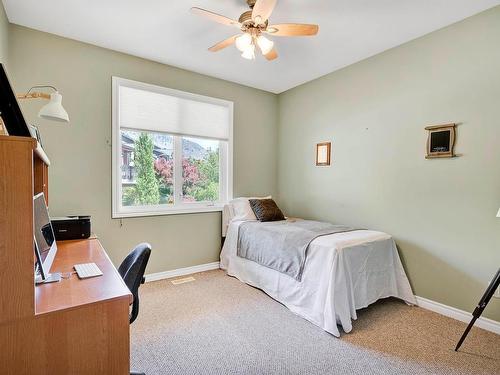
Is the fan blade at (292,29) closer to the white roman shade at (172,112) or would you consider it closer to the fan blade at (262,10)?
the fan blade at (262,10)

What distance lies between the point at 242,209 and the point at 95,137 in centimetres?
191

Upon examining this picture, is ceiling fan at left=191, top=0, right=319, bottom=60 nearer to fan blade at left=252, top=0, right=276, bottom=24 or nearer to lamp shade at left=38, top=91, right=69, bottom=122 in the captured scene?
fan blade at left=252, top=0, right=276, bottom=24

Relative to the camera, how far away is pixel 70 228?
7.93ft

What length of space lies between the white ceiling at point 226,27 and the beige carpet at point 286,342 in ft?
8.65

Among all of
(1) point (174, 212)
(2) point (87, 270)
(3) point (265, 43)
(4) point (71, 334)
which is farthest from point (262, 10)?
(1) point (174, 212)

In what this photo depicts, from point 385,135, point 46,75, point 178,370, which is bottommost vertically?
point 178,370

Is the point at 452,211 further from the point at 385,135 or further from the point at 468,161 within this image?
the point at 385,135

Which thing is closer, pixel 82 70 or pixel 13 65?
pixel 13 65

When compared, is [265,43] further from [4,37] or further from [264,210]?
[4,37]

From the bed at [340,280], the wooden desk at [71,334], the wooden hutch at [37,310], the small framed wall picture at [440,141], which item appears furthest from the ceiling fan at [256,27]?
the wooden desk at [71,334]

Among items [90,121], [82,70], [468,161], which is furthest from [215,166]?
[468,161]

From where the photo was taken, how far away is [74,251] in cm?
203

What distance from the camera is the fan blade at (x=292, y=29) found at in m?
2.06

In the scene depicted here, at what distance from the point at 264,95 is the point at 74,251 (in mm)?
3322
